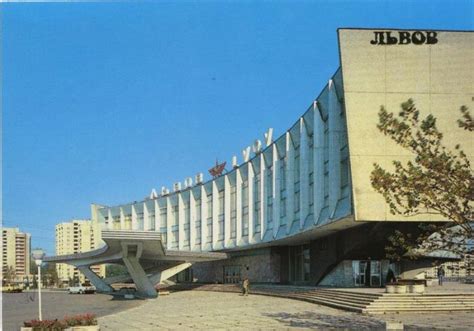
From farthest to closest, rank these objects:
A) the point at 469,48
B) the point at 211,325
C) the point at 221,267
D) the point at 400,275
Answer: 1. the point at 221,267
2. the point at 400,275
3. the point at 469,48
4. the point at 211,325

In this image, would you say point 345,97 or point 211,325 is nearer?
point 211,325

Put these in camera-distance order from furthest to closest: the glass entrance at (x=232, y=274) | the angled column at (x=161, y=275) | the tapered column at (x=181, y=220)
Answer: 1. the tapered column at (x=181, y=220)
2. the glass entrance at (x=232, y=274)
3. the angled column at (x=161, y=275)

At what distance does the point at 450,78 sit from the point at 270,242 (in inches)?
1100

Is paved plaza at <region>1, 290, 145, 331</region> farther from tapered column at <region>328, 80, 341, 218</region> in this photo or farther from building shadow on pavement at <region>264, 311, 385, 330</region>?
tapered column at <region>328, 80, 341, 218</region>

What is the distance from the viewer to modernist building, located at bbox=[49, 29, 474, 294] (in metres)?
36.3

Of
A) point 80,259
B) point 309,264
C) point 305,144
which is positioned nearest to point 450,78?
point 305,144

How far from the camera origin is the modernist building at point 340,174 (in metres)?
36.3

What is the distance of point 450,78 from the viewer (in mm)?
36406

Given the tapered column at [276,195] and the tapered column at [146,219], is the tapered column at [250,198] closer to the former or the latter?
the tapered column at [276,195]

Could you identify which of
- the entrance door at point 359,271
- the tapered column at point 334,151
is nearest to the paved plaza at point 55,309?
the tapered column at point 334,151

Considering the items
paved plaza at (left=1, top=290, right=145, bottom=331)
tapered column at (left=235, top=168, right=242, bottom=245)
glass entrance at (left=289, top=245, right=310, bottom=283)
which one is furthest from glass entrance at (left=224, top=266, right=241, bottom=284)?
paved plaza at (left=1, top=290, right=145, bottom=331)

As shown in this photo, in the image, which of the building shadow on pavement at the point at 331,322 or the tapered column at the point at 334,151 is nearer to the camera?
the building shadow on pavement at the point at 331,322

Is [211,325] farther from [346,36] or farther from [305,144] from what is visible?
[305,144]

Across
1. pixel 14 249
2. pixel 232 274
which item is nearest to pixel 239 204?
pixel 232 274
